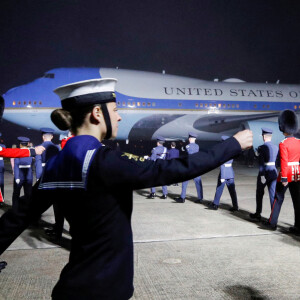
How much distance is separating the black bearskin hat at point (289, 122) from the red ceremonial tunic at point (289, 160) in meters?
0.17

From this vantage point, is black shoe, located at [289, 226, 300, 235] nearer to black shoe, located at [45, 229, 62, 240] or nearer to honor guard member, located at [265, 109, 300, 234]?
honor guard member, located at [265, 109, 300, 234]

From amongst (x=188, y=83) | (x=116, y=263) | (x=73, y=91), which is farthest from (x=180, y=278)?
(x=188, y=83)

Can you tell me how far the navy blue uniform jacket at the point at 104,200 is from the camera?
4.11ft

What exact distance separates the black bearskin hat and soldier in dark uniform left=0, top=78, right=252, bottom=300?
4185 millimetres

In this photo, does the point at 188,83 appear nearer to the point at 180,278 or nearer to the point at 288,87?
the point at 288,87

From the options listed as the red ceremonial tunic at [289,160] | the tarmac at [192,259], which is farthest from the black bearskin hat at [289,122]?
the tarmac at [192,259]

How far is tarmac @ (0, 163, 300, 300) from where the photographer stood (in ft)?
10.3

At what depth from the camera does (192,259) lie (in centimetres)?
395

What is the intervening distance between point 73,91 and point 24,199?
1.84 feet

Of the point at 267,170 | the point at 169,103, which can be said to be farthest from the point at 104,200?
the point at 169,103

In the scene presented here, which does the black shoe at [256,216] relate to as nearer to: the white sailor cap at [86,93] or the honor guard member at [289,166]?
the honor guard member at [289,166]

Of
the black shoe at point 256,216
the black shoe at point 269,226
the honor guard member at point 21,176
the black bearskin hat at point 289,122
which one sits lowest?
the black shoe at point 256,216

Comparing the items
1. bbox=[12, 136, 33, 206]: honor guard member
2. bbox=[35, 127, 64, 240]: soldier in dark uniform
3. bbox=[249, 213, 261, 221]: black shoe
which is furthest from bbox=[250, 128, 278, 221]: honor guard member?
bbox=[12, 136, 33, 206]: honor guard member

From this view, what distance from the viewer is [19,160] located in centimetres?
659
